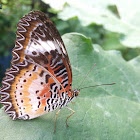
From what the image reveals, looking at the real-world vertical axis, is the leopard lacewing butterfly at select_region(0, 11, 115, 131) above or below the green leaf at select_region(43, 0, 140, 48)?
above

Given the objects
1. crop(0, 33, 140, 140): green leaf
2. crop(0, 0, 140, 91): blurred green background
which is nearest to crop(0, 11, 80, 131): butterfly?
crop(0, 33, 140, 140): green leaf

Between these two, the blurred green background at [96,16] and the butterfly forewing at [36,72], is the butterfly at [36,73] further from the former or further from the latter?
the blurred green background at [96,16]

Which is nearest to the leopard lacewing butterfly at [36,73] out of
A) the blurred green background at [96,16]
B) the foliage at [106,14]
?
the blurred green background at [96,16]

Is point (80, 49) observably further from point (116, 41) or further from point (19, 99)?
point (116, 41)

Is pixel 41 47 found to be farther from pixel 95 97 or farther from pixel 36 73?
pixel 95 97

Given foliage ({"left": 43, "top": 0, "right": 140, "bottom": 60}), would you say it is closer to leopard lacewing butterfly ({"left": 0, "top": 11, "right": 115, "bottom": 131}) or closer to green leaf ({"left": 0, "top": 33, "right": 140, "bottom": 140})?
green leaf ({"left": 0, "top": 33, "right": 140, "bottom": 140})
